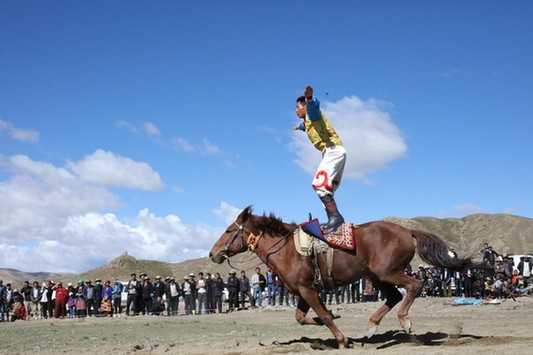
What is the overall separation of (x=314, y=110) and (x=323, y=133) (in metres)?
0.54

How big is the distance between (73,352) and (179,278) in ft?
239

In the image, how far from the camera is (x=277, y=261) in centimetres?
1122

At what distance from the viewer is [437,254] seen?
10.9 m

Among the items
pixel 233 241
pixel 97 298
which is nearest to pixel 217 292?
pixel 97 298

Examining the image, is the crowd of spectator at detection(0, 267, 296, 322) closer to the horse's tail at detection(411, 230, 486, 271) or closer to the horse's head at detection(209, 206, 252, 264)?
the horse's head at detection(209, 206, 252, 264)

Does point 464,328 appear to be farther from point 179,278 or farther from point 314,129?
point 179,278

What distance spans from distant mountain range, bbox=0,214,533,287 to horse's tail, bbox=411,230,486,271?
61169mm

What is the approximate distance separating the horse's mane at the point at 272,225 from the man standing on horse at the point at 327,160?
896 millimetres

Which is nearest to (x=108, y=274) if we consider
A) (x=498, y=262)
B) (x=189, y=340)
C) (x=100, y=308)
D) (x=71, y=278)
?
(x=71, y=278)

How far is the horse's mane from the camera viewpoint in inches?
455

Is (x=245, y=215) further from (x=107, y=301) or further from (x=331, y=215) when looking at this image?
(x=107, y=301)

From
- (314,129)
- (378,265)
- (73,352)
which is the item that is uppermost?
(314,129)

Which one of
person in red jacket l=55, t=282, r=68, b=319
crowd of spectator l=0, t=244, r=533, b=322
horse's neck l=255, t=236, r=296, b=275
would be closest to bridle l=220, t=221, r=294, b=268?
horse's neck l=255, t=236, r=296, b=275

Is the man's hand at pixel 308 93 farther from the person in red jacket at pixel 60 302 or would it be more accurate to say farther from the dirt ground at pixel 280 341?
the person in red jacket at pixel 60 302
